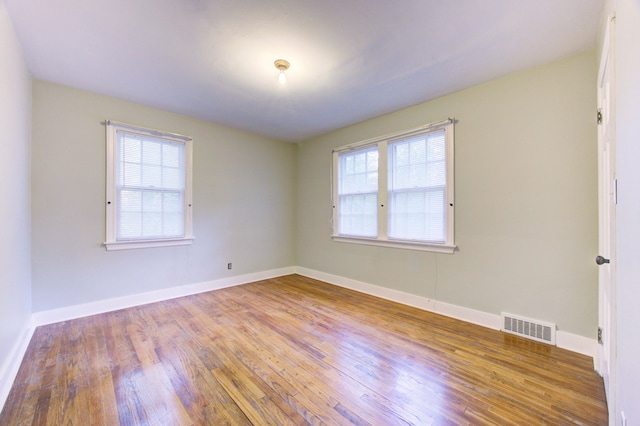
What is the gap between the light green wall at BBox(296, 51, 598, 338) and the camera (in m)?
2.20

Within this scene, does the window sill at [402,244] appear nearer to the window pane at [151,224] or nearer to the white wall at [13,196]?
the window pane at [151,224]

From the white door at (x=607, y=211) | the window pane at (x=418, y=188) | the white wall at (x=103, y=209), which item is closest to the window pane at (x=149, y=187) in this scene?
the white wall at (x=103, y=209)

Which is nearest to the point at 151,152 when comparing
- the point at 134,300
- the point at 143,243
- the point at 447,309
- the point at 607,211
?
the point at 143,243

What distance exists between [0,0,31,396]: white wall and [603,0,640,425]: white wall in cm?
316

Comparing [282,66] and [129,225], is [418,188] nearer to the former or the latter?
[282,66]

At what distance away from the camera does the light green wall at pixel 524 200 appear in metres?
2.20

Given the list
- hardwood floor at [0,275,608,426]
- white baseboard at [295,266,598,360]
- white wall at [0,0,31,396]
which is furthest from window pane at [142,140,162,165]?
white baseboard at [295,266,598,360]

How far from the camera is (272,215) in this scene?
4785 mm

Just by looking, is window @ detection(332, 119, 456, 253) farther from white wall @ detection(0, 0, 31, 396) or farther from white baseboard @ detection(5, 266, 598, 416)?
white wall @ detection(0, 0, 31, 396)

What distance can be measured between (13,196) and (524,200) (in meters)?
4.32

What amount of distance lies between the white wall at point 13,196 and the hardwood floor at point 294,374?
32 centimetres

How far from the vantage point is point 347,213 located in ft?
13.8

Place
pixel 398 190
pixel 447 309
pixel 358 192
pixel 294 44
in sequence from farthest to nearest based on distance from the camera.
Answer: pixel 358 192 < pixel 398 190 < pixel 447 309 < pixel 294 44

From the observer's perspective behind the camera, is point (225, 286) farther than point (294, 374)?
Yes
